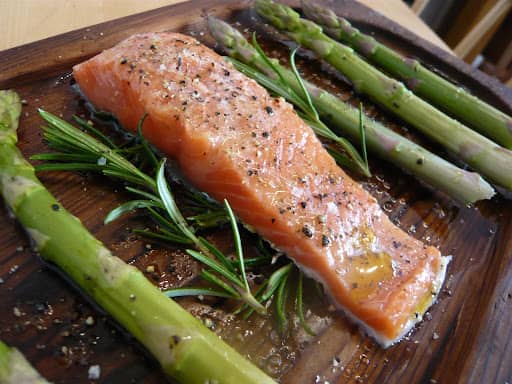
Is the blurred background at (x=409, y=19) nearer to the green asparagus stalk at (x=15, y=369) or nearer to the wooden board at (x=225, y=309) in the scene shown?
the wooden board at (x=225, y=309)

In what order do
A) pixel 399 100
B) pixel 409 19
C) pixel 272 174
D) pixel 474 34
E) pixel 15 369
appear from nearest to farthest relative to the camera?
pixel 15 369 → pixel 272 174 → pixel 399 100 → pixel 409 19 → pixel 474 34

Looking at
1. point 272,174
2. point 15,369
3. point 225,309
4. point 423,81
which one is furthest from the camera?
point 423,81

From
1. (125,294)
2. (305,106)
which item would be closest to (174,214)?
(125,294)

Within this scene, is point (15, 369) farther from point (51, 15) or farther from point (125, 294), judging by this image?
point (51, 15)

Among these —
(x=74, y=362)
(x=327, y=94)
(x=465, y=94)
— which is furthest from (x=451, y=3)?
(x=74, y=362)

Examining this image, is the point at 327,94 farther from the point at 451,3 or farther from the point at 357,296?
the point at 451,3

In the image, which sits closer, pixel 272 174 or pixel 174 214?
pixel 174 214

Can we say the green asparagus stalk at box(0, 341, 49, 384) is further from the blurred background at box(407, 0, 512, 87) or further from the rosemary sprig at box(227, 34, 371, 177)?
the blurred background at box(407, 0, 512, 87)

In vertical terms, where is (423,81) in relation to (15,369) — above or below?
above

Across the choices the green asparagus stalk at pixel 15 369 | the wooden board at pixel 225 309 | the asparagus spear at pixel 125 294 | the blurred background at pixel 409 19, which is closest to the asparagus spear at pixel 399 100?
the wooden board at pixel 225 309
